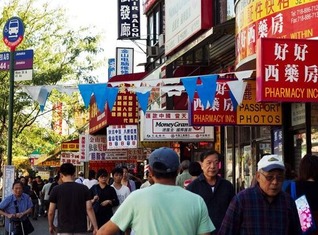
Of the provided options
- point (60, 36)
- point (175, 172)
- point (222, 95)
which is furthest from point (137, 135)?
point (175, 172)

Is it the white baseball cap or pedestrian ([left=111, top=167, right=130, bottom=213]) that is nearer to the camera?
the white baseball cap

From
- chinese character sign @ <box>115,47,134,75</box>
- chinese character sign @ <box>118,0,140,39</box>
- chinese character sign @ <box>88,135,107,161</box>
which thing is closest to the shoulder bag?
chinese character sign @ <box>88,135,107,161</box>

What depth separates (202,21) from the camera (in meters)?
18.3

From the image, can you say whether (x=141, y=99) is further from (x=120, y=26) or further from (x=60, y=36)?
(x=60, y=36)

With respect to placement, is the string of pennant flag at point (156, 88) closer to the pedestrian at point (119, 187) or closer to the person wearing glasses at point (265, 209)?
the pedestrian at point (119, 187)

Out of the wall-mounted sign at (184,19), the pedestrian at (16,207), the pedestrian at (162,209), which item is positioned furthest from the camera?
the wall-mounted sign at (184,19)

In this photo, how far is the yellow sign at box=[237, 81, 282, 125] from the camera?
15.8 meters

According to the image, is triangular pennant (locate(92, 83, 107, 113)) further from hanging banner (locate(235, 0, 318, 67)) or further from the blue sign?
the blue sign

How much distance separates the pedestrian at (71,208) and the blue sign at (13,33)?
652 cm

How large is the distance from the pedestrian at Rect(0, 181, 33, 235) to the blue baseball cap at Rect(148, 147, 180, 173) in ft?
27.2

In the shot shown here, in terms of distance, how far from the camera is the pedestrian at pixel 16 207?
1351 cm

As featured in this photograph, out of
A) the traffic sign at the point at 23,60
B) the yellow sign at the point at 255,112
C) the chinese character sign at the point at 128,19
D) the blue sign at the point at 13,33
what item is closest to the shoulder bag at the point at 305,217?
the yellow sign at the point at 255,112

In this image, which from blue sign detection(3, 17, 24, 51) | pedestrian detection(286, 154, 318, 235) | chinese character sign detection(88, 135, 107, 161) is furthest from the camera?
chinese character sign detection(88, 135, 107, 161)

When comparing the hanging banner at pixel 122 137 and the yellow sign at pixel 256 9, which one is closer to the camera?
the yellow sign at pixel 256 9
